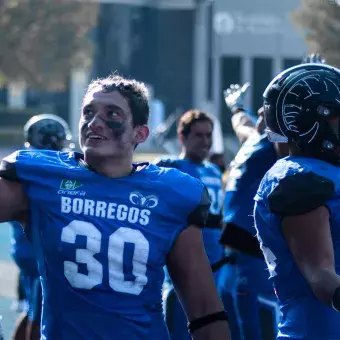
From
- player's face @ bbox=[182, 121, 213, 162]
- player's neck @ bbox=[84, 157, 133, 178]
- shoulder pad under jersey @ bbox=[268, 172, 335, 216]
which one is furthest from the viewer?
player's face @ bbox=[182, 121, 213, 162]

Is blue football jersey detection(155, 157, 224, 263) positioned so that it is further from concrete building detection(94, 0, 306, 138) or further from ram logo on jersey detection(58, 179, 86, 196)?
concrete building detection(94, 0, 306, 138)

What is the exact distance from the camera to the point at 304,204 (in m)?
3.33

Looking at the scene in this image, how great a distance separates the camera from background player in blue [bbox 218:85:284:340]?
21.5ft

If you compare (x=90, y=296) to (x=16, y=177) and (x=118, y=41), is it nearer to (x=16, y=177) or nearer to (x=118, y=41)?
(x=16, y=177)

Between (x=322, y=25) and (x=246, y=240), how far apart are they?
93.2ft

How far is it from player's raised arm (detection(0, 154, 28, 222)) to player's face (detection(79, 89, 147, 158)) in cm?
26

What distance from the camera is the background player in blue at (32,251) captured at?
7062 mm

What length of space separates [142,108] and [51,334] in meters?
0.90

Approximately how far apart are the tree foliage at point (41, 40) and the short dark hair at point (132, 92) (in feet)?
127

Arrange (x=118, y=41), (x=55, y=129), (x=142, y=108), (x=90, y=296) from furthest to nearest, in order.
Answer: (x=118, y=41)
(x=55, y=129)
(x=142, y=108)
(x=90, y=296)

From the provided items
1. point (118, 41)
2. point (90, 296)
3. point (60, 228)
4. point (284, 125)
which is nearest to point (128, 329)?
point (90, 296)

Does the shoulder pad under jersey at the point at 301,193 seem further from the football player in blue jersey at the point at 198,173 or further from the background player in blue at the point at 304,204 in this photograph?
the football player in blue jersey at the point at 198,173

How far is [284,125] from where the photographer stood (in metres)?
3.66

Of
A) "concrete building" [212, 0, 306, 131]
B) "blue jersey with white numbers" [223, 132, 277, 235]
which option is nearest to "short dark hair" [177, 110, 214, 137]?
"blue jersey with white numbers" [223, 132, 277, 235]
